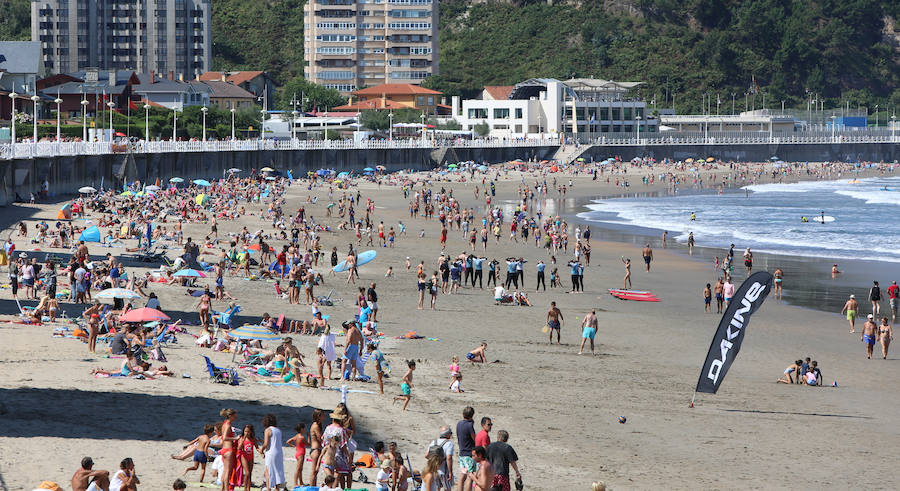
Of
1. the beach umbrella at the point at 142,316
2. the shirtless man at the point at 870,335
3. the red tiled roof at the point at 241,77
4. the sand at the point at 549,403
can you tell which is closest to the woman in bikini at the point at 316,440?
the sand at the point at 549,403

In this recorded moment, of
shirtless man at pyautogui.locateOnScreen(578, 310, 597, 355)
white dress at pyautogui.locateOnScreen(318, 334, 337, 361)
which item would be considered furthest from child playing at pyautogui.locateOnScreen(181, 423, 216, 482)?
shirtless man at pyautogui.locateOnScreen(578, 310, 597, 355)

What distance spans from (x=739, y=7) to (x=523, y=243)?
422 ft

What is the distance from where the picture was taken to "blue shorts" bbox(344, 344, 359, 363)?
17.6 metres

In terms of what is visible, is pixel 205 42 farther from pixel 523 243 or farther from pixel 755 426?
pixel 755 426

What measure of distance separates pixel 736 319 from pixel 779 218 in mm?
40956

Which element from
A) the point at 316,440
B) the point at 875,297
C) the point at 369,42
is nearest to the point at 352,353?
the point at 316,440

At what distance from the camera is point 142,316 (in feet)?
63.3

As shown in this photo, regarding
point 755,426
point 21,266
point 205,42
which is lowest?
point 755,426

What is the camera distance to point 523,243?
4206cm

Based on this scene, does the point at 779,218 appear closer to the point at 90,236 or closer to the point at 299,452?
the point at 90,236

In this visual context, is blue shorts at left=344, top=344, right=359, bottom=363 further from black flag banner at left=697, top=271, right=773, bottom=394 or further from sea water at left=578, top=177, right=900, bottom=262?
sea water at left=578, top=177, right=900, bottom=262

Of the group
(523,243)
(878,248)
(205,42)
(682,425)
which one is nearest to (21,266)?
(682,425)

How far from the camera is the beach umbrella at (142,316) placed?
19.2 metres

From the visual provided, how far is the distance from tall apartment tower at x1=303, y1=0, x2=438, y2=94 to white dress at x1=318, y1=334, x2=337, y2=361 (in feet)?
409
